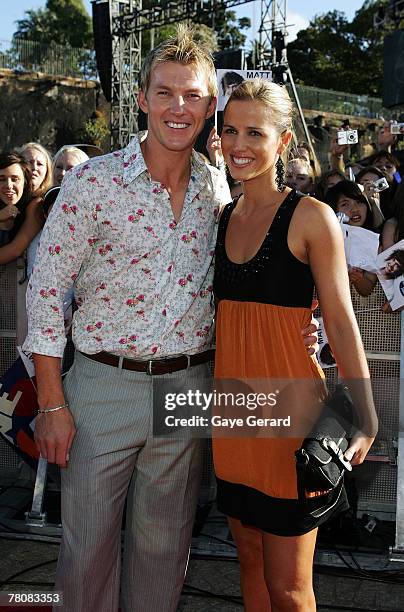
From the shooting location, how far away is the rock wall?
89.1ft

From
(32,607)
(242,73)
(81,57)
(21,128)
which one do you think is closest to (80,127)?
(21,128)

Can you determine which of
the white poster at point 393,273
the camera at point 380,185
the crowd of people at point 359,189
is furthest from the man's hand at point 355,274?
the camera at point 380,185

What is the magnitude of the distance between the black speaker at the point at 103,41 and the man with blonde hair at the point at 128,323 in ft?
74.1

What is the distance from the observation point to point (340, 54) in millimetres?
48125

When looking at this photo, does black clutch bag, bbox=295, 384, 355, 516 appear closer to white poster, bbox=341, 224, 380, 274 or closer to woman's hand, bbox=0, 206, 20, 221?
white poster, bbox=341, 224, 380, 274

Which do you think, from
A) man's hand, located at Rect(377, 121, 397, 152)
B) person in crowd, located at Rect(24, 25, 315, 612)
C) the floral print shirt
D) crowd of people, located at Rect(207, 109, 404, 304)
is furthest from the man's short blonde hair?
man's hand, located at Rect(377, 121, 397, 152)

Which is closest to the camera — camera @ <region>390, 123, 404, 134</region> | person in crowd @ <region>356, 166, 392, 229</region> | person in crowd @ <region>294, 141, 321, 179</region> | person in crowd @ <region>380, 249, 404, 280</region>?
person in crowd @ <region>380, 249, 404, 280</region>

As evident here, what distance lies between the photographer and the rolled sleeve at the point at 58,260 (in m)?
2.22

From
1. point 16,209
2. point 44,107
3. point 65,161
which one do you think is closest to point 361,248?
point 16,209

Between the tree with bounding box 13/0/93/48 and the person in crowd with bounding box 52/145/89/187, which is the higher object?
the tree with bounding box 13/0/93/48

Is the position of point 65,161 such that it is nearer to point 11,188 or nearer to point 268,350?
point 11,188

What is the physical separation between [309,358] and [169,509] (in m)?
0.70

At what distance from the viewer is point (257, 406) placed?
2.29 m

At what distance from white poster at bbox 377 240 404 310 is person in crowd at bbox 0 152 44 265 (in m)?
1.95
